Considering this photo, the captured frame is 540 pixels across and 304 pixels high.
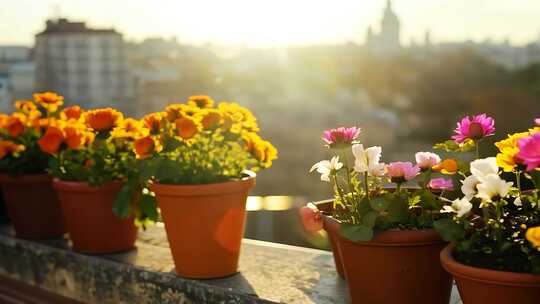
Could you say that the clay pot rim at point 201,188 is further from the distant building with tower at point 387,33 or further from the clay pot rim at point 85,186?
the distant building with tower at point 387,33

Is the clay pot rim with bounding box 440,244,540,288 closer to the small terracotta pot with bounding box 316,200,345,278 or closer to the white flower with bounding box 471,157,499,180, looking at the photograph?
the white flower with bounding box 471,157,499,180

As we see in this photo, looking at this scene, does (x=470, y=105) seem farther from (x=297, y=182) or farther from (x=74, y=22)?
(x=74, y=22)

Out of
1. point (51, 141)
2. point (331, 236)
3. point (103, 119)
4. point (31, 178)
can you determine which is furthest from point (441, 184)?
point (31, 178)

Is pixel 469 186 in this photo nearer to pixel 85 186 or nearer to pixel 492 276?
pixel 492 276

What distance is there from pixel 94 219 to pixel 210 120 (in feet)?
2.32

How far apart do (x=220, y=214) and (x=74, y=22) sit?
5610 centimetres

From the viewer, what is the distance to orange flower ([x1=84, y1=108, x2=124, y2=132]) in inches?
98.8

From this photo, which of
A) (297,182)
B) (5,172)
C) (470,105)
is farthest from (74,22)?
(5,172)

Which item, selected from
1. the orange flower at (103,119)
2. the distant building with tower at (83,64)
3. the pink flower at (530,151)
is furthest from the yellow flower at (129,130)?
the distant building with tower at (83,64)

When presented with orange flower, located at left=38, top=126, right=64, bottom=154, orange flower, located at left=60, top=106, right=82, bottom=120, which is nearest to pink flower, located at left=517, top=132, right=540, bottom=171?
orange flower, located at left=38, top=126, right=64, bottom=154

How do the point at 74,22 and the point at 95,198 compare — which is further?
the point at 74,22

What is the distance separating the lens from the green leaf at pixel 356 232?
1.68 meters

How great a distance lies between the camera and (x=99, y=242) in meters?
2.60

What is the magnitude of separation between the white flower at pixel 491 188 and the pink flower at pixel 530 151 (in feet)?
0.39
